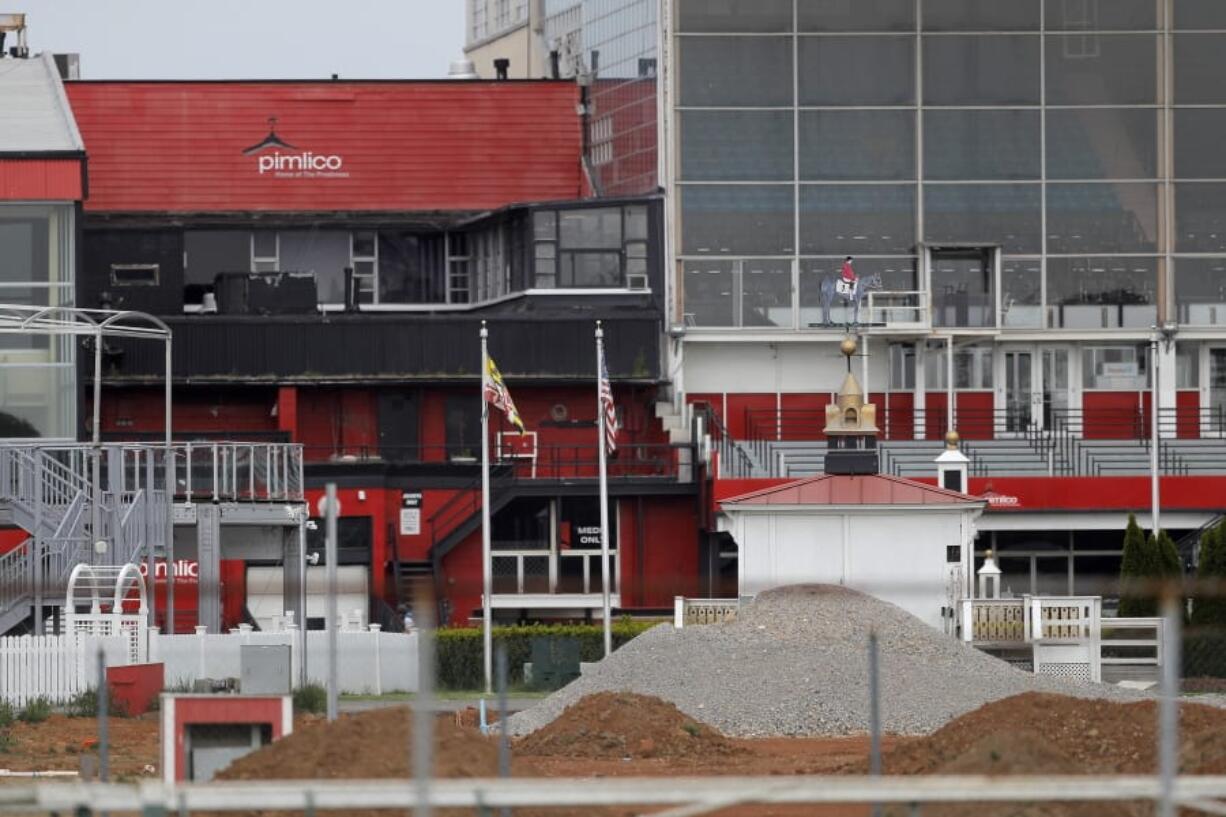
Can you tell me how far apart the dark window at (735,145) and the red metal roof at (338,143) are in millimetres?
6681

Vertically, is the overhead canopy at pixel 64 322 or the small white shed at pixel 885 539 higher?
the overhead canopy at pixel 64 322

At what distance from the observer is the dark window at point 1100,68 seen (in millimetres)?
71125

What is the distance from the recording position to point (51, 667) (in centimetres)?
4816

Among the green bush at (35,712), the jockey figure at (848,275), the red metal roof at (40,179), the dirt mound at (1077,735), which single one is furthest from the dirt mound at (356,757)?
the jockey figure at (848,275)

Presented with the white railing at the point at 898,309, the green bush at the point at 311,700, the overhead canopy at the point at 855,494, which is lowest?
the green bush at the point at 311,700

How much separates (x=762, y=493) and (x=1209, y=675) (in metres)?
8.71

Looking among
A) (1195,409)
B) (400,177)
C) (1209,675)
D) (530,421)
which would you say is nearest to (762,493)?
(1209,675)

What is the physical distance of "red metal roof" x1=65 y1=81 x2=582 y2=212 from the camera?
3027 inches

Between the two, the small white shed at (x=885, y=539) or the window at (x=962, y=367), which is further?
the window at (x=962, y=367)

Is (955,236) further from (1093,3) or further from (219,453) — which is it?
(219,453)

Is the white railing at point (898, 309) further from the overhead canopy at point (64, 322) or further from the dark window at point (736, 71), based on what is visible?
the overhead canopy at point (64, 322)

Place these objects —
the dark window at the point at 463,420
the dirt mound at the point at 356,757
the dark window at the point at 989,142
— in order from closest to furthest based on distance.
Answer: the dirt mound at the point at 356,757, the dark window at the point at 463,420, the dark window at the point at 989,142

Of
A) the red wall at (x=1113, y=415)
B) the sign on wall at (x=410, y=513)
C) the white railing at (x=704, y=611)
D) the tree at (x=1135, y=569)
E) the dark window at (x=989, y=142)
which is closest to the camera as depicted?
the white railing at (x=704, y=611)

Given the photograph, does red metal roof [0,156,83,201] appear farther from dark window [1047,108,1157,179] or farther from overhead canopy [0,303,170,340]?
dark window [1047,108,1157,179]
